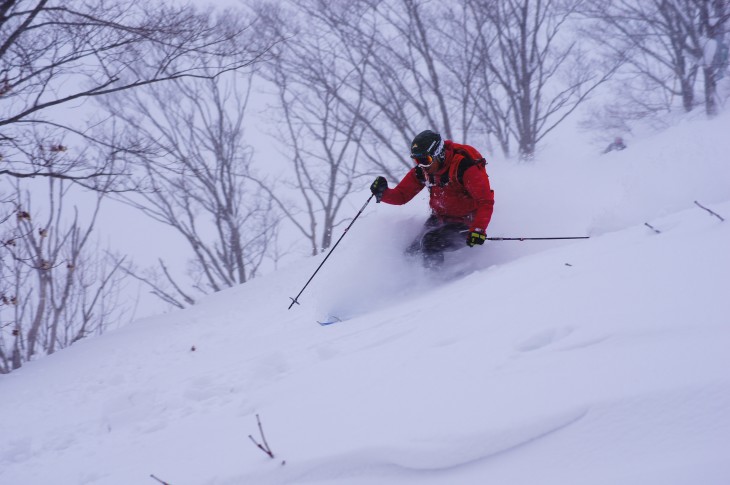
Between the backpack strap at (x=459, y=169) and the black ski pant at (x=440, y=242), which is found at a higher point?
the backpack strap at (x=459, y=169)

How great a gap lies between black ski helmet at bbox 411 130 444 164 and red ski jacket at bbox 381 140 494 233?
0.71ft

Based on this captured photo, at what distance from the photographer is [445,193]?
516cm

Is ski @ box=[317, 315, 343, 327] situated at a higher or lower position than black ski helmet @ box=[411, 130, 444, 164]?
lower

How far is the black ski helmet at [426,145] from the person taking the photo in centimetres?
469

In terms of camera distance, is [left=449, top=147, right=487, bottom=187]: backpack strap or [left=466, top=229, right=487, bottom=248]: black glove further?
[left=449, top=147, right=487, bottom=187]: backpack strap

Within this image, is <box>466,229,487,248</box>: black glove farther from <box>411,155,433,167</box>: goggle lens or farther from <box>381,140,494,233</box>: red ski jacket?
<box>411,155,433,167</box>: goggle lens

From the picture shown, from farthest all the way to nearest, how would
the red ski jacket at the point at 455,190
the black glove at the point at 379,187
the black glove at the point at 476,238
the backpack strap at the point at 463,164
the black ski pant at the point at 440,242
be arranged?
the black glove at the point at 379,187, the black ski pant at the point at 440,242, the backpack strap at the point at 463,164, the red ski jacket at the point at 455,190, the black glove at the point at 476,238

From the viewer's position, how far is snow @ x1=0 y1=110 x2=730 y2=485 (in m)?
1.54

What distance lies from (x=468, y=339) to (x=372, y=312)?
2.26 metres

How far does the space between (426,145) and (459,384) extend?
3.13 meters

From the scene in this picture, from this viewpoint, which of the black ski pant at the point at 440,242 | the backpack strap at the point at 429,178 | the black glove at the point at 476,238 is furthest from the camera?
the black ski pant at the point at 440,242

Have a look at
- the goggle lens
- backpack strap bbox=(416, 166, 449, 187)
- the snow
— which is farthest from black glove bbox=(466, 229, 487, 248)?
the goggle lens

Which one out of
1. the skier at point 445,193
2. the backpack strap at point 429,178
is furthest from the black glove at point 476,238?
the backpack strap at point 429,178

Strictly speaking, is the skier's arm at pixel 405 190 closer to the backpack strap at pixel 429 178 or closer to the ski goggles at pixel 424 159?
the backpack strap at pixel 429 178
